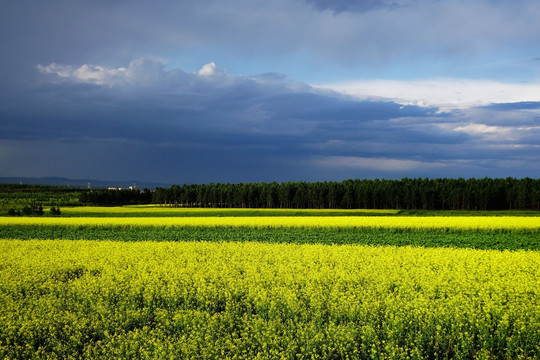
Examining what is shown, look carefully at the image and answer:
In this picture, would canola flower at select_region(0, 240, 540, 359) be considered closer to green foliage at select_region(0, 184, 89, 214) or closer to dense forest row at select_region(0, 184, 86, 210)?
green foliage at select_region(0, 184, 89, 214)

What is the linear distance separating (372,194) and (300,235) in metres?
93.0

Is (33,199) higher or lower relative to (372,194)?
lower

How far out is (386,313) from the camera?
1043 cm

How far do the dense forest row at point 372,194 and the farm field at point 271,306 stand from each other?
354 feet

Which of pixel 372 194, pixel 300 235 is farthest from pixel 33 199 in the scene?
pixel 300 235

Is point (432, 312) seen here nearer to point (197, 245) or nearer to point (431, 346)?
point (431, 346)

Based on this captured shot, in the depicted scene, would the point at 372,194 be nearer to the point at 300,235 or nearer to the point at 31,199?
the point at 300,235

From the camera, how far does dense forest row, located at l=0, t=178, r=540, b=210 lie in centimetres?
11806

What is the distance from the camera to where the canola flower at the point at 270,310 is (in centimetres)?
945

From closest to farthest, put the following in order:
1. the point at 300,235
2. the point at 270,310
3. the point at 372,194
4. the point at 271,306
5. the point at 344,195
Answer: the point at 270,310 → the point at 271,306 → the point at 300,235 → the point at 372,194 → the point at 344,195

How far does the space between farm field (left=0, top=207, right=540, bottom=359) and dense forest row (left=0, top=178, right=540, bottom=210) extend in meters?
105

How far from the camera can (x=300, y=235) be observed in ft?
123

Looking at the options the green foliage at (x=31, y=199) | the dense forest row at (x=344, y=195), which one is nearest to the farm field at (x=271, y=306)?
the green foliage at (x=31, y=199)

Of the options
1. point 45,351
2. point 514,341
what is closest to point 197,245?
point 45,351
